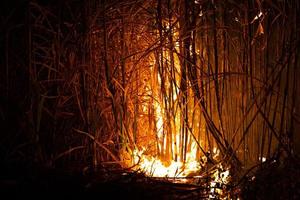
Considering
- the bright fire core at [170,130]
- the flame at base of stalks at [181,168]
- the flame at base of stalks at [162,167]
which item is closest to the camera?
the flame at base of stalks at [181,168]

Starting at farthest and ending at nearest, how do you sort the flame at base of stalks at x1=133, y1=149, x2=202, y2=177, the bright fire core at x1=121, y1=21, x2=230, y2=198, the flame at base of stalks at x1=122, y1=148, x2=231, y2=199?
the flame at base of stalks at x1=133, y1=149, x2=202, y2=177 < the bright fire core at x1=121, y1=21, x2=230, y2=198 < the flame at base of stalks at x1=122, y1=148, x2=231, y2=199

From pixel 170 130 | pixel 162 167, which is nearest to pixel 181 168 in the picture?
pixel 162 167

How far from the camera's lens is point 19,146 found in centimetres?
253

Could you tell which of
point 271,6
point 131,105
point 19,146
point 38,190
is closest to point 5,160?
point 19,146

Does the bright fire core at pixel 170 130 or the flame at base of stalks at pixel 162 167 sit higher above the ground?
the bright fire core at pixel 170 130

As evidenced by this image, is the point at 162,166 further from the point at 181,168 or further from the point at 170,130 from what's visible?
the point at 170,130

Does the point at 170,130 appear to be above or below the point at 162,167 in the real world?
above

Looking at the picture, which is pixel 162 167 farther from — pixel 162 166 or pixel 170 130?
pixel 170 130

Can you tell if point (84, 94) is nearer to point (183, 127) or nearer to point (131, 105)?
point (131, 105)

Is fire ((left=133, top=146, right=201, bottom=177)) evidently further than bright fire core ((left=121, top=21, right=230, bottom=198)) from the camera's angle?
Yes

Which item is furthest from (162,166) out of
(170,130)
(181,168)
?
(170,130)

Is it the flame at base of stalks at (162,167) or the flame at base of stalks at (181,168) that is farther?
the flame at base of stalks at (162,167)

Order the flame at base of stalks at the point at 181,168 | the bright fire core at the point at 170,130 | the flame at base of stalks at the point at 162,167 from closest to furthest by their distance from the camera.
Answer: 1. the flame at base of stalks at the point at 181,168
2. the bright fire core at the point at 170,130
3. the flame at base of stalks at the point at 162,167

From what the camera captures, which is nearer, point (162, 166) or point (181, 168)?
point (181, 168)
